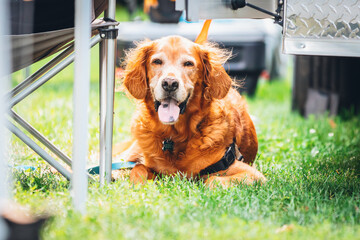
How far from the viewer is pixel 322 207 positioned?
2.42m

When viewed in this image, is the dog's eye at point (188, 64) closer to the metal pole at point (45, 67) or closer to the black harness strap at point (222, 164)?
the black harness strap at point (222, 164)

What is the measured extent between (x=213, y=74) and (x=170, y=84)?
0.47m

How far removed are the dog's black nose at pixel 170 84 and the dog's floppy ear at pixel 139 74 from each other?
0.33 metres

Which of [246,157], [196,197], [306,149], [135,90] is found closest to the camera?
[196,197]

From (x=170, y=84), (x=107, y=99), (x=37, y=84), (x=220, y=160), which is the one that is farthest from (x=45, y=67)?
(x=220, y=160)

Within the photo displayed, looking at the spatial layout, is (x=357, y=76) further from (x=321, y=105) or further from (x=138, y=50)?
(x=138, y=50)

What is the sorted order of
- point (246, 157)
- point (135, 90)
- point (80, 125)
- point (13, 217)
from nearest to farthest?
point (13, 217)
point (80, 125)
point (135, 90)
point (246, 157)

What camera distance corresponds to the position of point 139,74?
3242mm

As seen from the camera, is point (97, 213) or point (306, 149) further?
point (306, 149)

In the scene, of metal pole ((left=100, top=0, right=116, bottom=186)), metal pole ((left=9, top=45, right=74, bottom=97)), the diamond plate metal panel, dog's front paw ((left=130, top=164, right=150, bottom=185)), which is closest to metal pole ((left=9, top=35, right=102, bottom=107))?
metal pole ((left=100, top=0, right=116, bottom=186))

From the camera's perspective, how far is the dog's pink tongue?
298 cm

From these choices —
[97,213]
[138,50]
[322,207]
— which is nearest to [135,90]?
[138,50]

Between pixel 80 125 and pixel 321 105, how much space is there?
4654 millimetres

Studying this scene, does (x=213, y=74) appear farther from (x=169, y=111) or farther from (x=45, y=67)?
(x=45, y=67)
